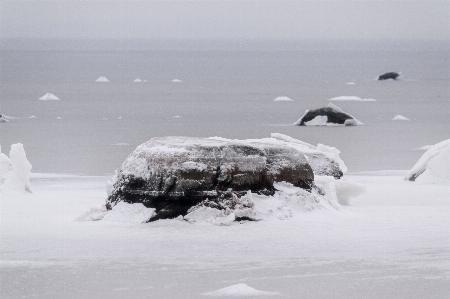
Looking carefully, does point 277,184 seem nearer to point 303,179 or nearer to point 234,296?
point 303,179

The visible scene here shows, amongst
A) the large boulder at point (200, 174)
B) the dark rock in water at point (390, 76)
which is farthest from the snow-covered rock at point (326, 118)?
the dark rock in water at point (390, 76)

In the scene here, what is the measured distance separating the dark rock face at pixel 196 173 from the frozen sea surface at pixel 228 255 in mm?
289

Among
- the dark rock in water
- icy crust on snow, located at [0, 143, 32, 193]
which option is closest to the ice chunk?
icy crust on snow, located at [0, 143, 32, 193]

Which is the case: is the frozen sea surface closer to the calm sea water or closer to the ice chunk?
the ice chunk

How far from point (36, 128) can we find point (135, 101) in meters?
14.6

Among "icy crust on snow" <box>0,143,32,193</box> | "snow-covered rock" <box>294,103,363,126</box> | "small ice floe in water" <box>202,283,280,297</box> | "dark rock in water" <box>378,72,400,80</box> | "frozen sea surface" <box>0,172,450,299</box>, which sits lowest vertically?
"small ice floe in water" <box>202,283,280,297</box>

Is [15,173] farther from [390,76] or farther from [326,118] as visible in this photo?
[390,76]

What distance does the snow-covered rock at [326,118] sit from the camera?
23172 mm

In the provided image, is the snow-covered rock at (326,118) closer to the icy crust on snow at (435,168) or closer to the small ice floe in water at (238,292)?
the icy crust on snow at (435,168)

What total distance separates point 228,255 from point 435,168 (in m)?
4.90

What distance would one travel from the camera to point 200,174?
8.44 m

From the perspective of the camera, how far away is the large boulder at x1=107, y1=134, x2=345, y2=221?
27.5 feet

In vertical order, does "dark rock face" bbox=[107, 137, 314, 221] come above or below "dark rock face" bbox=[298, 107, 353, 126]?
below

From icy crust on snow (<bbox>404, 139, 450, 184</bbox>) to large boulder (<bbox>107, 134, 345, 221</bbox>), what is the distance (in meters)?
2.83
